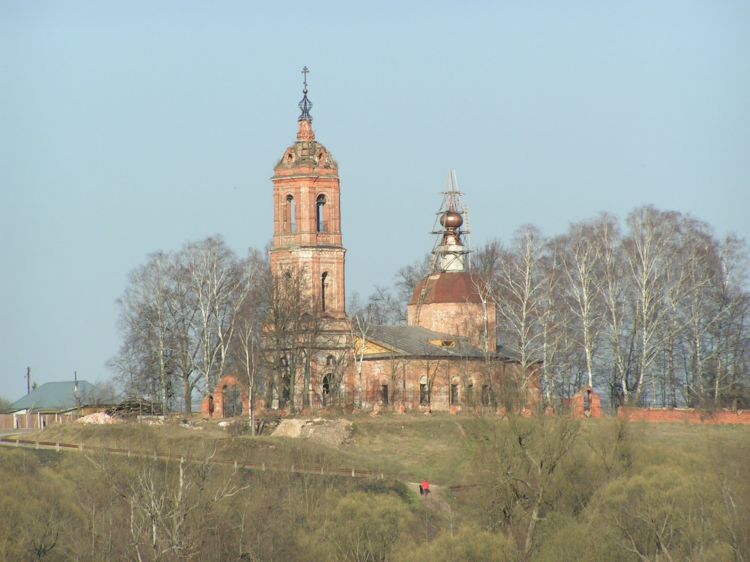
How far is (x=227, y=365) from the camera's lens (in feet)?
242

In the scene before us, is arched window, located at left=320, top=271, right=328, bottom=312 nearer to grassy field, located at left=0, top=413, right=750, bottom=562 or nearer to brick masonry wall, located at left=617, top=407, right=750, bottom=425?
grassy field, located at left=0, top=413, right=750, bottom=562

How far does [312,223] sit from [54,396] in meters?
25.7

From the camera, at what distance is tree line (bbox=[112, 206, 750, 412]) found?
69.8 meters

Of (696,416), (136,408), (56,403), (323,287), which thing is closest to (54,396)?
(56,403)

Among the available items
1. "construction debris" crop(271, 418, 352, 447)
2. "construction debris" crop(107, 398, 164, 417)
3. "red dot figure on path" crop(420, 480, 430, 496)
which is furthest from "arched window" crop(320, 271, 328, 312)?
"red dot figure on path" crop(420, 480, 430, 496)

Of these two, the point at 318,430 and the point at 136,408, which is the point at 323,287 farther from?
the point at 318,430

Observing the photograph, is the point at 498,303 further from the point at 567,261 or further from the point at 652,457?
the point at 652,457

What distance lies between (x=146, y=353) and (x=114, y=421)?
687 cm

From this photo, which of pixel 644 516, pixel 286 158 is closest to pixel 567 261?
pixel 286 158

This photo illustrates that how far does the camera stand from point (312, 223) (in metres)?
71.8

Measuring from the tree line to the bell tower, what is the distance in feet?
2.99

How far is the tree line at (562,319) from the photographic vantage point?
69.8 metres

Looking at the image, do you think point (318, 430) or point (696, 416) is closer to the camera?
point (318, 430)

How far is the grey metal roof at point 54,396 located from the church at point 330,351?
1799 centimetres
